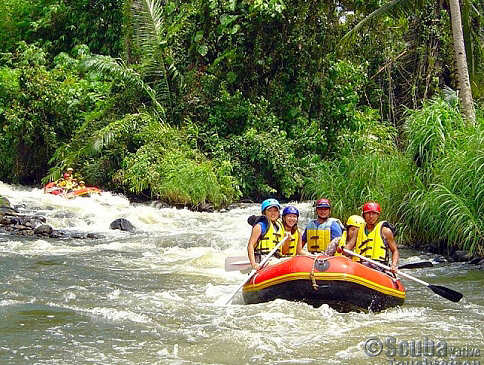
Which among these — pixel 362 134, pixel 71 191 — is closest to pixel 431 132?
pixel 362 134

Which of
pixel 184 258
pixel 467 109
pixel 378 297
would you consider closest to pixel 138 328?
pixel 378 297

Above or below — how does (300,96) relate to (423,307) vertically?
above

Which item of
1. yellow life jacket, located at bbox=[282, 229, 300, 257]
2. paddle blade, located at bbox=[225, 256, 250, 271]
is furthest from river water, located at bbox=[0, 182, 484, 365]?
yellow life jacket, located at bbox=[282, 229, 300, 257]

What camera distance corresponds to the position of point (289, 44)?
59.0 ft

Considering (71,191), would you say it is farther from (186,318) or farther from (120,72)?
(186,318)

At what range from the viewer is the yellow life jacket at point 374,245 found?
6871 mm

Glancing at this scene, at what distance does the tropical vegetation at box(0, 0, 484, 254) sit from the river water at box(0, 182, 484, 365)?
19.8 ft

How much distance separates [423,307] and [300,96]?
11.7 metres

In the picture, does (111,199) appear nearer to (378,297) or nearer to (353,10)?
(353,10)

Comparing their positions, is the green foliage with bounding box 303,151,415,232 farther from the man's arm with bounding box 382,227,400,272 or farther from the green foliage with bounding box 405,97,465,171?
the man's arm with bounding box 382,227,400,272

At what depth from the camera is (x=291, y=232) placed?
720 centimetres

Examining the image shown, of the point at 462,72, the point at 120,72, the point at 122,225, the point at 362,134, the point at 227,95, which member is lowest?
the point at 122,225

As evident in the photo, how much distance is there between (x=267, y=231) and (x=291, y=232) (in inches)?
10.9

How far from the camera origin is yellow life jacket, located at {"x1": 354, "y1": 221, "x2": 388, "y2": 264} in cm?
687
